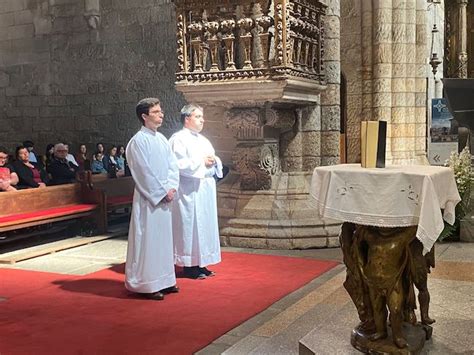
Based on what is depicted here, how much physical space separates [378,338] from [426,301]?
41 cm

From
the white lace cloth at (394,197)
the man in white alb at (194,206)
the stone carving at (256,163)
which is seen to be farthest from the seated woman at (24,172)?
the white lace cloth at (394,197)

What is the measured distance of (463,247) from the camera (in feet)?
19.9

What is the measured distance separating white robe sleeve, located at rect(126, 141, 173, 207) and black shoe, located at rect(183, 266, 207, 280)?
2.99ft

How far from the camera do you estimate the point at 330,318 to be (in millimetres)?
3543

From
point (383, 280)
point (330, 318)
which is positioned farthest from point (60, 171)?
point (383, 280)

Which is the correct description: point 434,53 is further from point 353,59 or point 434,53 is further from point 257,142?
point 257,142

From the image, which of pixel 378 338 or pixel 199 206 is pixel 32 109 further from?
pixel 378 338

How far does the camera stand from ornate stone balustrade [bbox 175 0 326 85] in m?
5.95

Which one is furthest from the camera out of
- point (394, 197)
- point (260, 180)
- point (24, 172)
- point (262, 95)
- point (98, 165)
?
point (98, 165)

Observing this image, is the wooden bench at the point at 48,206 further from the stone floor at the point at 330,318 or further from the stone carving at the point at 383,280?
the stone carving at the point at 383,280

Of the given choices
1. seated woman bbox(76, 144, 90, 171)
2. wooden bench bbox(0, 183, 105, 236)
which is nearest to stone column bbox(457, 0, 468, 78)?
seated woman bbox(76, 144, 90, 171)

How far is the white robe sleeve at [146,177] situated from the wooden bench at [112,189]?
328 centimetres

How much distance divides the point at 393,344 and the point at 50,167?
6.82 m

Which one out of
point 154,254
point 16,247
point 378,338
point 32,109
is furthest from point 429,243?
→ point 32,109
